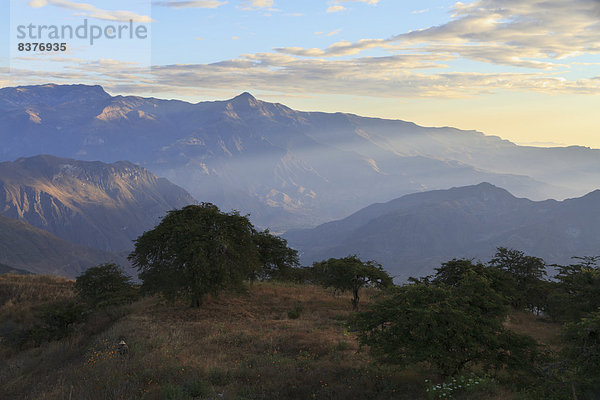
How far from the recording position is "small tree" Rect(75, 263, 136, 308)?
29891 millimetres

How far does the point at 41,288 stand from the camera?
36438 mm

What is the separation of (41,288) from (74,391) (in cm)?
2953

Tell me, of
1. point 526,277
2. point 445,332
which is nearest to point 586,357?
point 445,332

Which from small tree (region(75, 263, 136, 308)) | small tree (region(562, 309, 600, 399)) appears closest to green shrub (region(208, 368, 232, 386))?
small tree (region(562, 309, 600, 399))

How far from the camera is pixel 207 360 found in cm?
1619

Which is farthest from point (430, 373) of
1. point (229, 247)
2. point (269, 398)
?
point (229, 247)

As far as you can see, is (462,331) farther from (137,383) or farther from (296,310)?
(296,310)

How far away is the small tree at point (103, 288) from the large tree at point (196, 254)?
4.17m

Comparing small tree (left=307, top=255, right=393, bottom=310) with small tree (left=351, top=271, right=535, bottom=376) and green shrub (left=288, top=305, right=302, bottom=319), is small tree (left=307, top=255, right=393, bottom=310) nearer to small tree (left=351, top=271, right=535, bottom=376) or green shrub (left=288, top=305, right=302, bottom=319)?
green shrub (left=288, top=305, right=302, bottom=319)

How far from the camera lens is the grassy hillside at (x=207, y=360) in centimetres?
1314

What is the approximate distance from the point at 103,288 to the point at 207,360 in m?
19.8

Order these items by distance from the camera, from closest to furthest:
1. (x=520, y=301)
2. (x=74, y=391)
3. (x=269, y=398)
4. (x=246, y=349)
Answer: (x=74, y=391) < (x=269, y=398) < (x=246, y=349) < (x=520, y=301)

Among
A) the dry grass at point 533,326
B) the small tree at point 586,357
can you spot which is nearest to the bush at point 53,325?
the small tree at point 586,357

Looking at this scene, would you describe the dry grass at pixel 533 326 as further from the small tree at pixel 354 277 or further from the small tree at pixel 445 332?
the small tree at pixel 445 332
